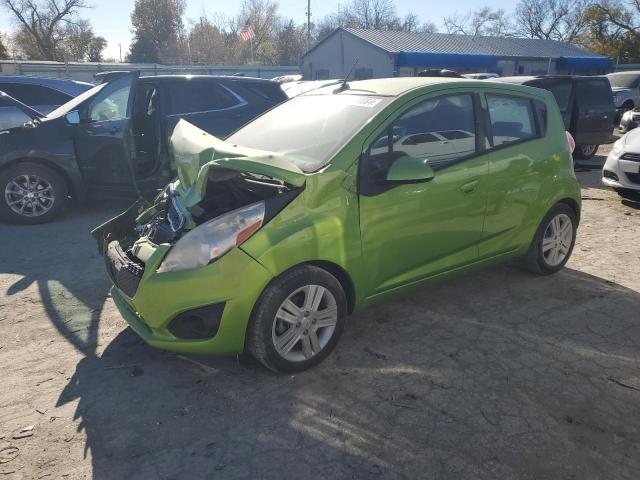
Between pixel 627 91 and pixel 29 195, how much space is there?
1968 centimetres

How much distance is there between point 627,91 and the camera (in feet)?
59.9

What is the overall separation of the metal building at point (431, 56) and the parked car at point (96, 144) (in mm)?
28331

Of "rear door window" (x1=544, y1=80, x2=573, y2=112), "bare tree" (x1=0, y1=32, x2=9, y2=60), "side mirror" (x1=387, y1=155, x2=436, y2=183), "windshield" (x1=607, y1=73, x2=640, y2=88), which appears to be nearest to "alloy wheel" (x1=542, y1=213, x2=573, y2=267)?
"side mirror" (x1=387, y1=155, x2=436, y2=183)

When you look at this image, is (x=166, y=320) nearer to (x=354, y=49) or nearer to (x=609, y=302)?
(x=609, y=302)

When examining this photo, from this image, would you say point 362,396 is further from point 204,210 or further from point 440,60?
point 440,60

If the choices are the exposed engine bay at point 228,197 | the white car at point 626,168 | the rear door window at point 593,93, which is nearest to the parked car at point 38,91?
the exposed engine bay at point 228,197

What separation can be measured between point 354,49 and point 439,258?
3516cm

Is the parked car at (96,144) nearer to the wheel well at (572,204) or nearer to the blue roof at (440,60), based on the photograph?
the wheel well at (572,204)

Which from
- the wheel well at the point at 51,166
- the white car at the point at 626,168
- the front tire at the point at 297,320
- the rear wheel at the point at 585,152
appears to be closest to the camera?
the front tire at the point at 297,320

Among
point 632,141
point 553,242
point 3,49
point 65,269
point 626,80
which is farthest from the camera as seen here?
point 3,49

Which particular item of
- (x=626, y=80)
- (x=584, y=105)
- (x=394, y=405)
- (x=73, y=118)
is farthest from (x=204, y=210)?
(x=626, y=80)

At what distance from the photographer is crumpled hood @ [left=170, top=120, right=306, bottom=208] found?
8.79 ft

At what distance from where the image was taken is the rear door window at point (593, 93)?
999 centimetres

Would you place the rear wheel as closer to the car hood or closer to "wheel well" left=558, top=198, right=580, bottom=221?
the car hood
